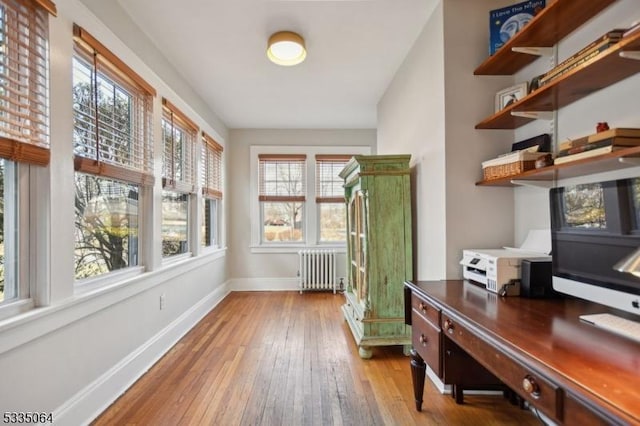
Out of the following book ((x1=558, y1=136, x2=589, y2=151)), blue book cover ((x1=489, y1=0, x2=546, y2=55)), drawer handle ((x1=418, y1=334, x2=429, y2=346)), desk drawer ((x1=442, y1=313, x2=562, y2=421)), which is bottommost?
drawer handle ((x1=418, y1=334, x2=429, y2=346))

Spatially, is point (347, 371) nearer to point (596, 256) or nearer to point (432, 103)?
point (596, 256)

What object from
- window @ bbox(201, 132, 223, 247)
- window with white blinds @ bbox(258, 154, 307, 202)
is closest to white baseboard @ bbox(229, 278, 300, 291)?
window @ bbox(201, 132, 223, 247)

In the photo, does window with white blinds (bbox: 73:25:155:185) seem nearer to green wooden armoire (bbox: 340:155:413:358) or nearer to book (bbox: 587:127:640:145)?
green wooden armoire (bbox: 340:155:413:358)

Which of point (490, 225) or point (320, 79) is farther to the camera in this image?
point (320, 79)

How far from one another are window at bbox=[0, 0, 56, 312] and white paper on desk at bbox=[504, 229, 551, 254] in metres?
2.58

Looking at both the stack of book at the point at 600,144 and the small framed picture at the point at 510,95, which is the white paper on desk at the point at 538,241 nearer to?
the stack of book at the point at 600,144

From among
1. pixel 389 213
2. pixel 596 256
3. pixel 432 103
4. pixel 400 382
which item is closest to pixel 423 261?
pixel 389 213

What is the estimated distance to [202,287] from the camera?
3787 millimetres

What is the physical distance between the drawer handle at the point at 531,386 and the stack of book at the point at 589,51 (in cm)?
121

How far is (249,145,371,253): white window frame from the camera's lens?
502cm

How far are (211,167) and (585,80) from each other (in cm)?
384

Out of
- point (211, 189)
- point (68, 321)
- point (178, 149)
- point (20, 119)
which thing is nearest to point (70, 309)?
point (68, 321)

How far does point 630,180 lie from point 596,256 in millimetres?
293

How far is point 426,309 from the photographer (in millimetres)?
1710
